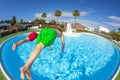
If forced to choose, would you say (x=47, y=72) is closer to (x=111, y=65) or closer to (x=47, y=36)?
(x=111, y=65)

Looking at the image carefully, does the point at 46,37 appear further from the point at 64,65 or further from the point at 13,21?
the point at 13,21

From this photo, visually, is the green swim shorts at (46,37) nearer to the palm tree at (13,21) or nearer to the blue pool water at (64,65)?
the blue pool water at (64,65)

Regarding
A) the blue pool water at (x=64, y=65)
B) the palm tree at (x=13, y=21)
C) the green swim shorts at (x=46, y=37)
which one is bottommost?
the blue pool water at (x=64, y=65)

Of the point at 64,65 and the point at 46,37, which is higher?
the point at 46,37

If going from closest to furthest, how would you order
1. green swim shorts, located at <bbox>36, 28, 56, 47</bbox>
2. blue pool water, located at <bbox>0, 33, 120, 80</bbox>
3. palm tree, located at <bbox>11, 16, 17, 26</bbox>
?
green swim shorts, located at <bbox>36, 28, 56, 47</bbox>
blue pool water, located at <bbox>0, 33, 120, 80</bbox>
palm tree, located at <bbox>11, 16, 17, 26</bbox>

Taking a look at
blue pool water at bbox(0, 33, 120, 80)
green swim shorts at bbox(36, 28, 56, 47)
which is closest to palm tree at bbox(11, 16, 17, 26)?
blue pool water at bbox(0, 33, 120, 80)

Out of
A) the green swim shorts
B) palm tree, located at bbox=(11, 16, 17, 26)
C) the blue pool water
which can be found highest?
the green swim shorts

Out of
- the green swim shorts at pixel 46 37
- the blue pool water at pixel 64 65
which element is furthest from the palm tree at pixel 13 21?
the green swim shorts at pixel 46 37

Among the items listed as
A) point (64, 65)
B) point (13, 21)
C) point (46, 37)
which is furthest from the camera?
point (13, 21)

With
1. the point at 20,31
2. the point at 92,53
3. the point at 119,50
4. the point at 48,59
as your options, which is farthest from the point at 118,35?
the point at 48,59

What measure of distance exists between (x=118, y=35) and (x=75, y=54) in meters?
13.1

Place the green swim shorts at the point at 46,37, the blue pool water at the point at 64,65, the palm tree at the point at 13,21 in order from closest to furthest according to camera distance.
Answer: the green swim shorts at the point at 46,37
the blue pool water at the point at 64,65
the palm tree at the point at 13,21

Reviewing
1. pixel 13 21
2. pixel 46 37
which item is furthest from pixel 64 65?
pixel 13 21

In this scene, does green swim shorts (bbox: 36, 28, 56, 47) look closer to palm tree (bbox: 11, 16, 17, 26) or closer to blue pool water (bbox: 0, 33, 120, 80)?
blue pool water (bbox: 0, 33, 120, 80)
